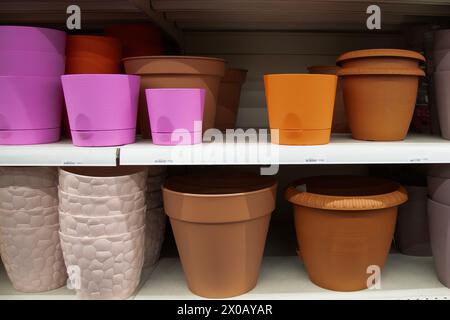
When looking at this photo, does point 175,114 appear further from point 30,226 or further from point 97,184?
point 30,226

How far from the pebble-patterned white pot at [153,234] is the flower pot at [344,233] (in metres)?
0.34

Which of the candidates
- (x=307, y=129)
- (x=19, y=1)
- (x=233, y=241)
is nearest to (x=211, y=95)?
(x=307, y=129)

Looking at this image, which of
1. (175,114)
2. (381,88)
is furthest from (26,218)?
(381,88)

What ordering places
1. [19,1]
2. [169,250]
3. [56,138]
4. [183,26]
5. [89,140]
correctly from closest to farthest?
[89,140] < [56,138] < [19,1] < [169,250] < [183,26]

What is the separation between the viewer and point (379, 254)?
91cm

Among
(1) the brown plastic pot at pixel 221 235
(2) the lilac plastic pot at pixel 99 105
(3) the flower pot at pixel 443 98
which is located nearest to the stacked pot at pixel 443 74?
(3) the flower pot at pixel 443 98

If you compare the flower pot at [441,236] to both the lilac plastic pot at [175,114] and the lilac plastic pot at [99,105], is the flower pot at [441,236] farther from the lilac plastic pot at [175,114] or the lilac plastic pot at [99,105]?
the lilac plastic pot at [99,105]

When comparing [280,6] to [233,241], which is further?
[280,6]

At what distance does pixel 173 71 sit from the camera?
3.07ft

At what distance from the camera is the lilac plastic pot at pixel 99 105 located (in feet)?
2.69

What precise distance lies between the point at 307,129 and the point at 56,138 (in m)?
0.61

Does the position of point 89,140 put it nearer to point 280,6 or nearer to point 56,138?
point 56,138

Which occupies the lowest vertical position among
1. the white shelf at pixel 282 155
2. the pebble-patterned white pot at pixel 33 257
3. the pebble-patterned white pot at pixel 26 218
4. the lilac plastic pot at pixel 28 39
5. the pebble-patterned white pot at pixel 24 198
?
the pebble-patterned white pot at pixel 33 257

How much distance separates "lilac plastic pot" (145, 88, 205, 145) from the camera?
849 mm
